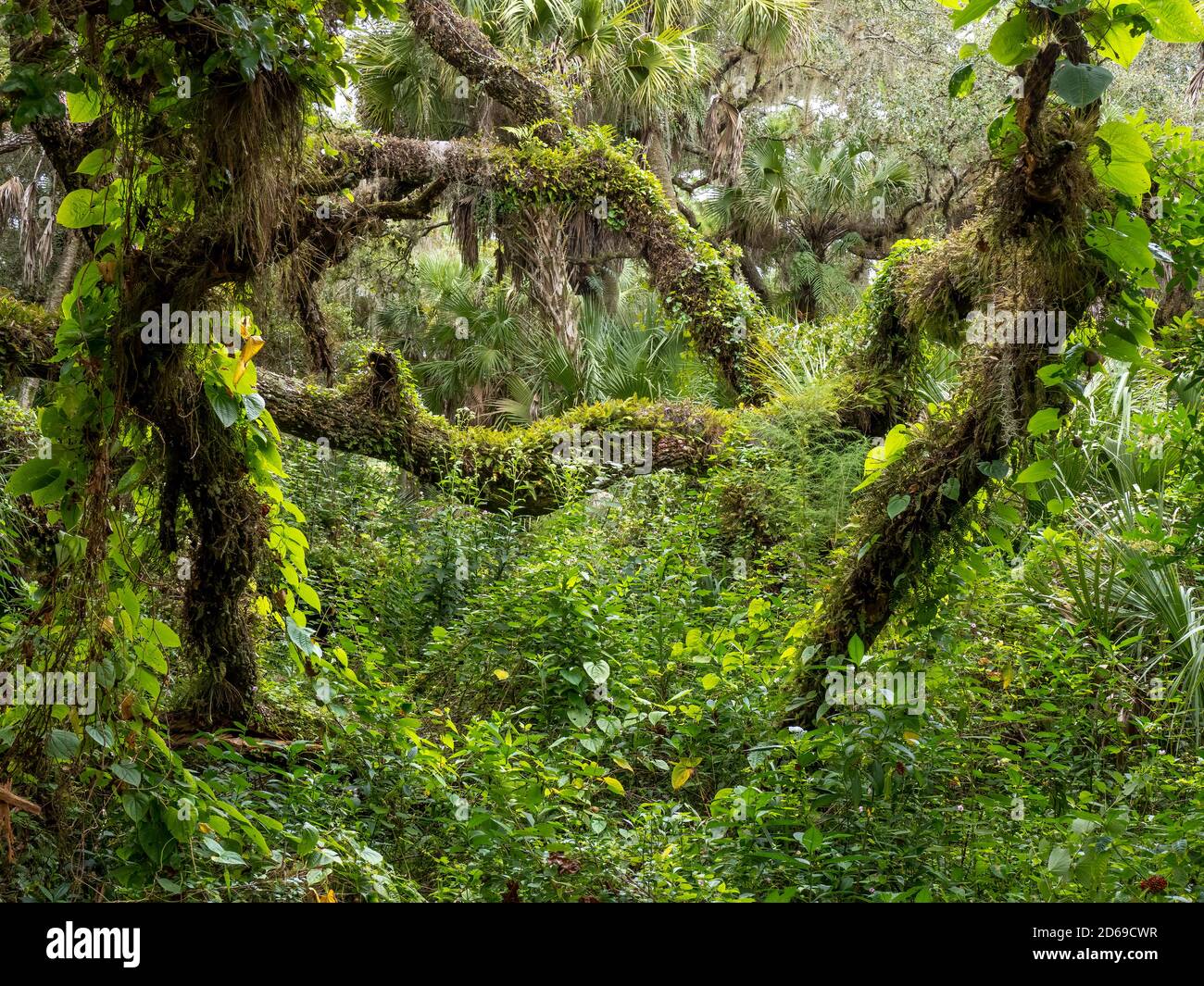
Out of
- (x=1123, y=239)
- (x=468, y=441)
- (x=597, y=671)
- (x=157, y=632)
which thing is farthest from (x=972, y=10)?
(x=468, y=441)

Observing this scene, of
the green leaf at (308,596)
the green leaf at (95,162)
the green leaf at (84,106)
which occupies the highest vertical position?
the green leaf at (84,106)

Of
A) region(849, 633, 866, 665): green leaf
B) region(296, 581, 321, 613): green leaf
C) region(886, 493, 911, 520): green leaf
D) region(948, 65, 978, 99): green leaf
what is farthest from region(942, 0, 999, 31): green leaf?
region(296, 581, 321, 613): green leaf

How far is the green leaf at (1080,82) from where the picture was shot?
2826mm

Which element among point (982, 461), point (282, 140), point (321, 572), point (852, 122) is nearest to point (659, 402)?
point (321, 572)

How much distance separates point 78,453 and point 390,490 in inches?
225

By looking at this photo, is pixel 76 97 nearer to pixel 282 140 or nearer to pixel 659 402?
pixel 282 140

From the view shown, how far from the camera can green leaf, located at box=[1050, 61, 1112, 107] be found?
283cm

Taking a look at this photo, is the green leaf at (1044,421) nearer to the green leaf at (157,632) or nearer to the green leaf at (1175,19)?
the green leaf at (1175,19)

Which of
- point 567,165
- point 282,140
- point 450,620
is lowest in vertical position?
point 450,620

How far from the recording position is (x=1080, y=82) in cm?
284

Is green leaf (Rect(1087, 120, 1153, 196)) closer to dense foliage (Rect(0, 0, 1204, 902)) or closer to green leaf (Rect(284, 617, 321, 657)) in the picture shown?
dense foliage (Rect(0, 0, 1204, 902))

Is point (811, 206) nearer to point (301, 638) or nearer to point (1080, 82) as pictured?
point (1080, 82)

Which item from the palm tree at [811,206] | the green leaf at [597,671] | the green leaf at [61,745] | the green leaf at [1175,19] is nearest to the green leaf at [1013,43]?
the green leaf at [1175,19]

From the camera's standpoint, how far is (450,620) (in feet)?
21.3
